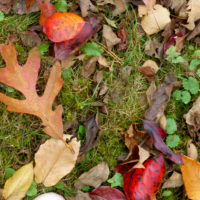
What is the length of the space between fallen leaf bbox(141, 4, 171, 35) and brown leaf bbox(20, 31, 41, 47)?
81 centimetres

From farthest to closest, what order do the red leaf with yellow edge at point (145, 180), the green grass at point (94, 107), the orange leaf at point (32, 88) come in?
the green grass at point (94, 107) < the red leaf with yellow edge at point (145, 180) < the orange leaf at point (32, 88)

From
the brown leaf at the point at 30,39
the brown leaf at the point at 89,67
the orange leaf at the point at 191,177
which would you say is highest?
the brown leaf at the point at 30,39

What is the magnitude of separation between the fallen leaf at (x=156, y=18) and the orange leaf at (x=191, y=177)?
1.01 metres

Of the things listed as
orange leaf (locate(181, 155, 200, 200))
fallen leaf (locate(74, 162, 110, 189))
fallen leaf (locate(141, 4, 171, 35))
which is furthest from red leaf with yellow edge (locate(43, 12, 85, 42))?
orange leaf (locate(181, 155, 200, 200))

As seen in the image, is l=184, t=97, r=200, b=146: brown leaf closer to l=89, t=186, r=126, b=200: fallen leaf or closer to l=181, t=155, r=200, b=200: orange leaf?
l=181, t=155, r=200, b=200: orange leaf

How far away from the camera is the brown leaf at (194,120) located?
2314 mm

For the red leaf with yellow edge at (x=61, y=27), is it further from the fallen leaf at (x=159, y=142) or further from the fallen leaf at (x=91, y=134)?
the fallen leaf at (x=159, y=142)

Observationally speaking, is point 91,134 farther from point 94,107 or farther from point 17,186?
point 17,186

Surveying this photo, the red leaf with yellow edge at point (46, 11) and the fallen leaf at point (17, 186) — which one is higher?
the red leaf with yellow edge at point (46, 11)

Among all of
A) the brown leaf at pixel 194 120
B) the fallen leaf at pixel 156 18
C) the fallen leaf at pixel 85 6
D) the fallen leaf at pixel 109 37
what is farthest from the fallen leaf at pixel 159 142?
the fallen leaf at pixel 85 6

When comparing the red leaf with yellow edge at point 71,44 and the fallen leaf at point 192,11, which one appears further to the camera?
the fallen leaf at point 192,11

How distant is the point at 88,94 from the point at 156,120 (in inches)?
21.6

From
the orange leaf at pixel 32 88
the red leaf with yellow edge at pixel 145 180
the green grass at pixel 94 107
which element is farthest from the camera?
the green grass at pixel 94 107

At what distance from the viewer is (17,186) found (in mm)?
2125
